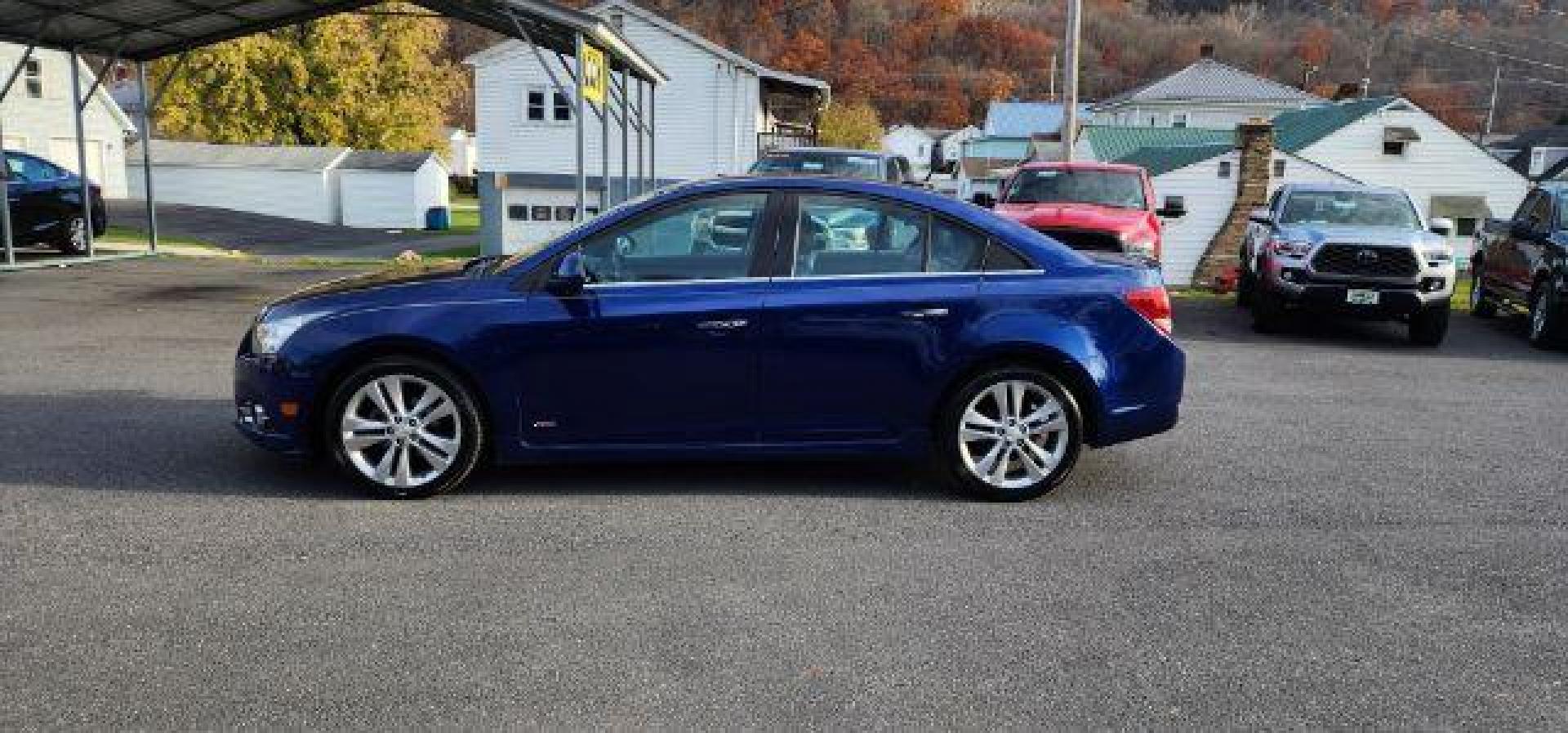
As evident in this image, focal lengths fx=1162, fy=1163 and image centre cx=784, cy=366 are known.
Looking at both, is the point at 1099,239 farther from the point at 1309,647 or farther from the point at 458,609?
the point at 458,609

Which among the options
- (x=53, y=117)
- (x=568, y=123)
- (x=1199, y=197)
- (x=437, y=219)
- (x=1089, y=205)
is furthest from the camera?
(x=437, y=219)

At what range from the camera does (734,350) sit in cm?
560

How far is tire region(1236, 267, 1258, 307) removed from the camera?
15.4m

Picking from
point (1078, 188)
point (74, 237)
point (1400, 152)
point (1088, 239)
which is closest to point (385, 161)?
point (74, 237)

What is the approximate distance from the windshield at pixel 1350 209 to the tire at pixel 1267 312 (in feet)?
3.11

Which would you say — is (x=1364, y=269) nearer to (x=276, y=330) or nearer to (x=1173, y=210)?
(x=1173, y=210)

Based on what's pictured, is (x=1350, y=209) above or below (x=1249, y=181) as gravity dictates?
below

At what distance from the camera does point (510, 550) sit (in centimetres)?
491

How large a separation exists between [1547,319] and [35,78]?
42812mm

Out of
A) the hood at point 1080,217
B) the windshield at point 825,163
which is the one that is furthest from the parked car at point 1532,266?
the windshield at point 825,163

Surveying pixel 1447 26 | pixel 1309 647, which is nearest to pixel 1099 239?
pixel 1309 647

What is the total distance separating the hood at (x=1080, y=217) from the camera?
12617mm

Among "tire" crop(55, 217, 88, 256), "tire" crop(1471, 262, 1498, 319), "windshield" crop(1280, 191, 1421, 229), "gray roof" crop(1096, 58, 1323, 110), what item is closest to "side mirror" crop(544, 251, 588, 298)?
"windshield" crop(1280, 191, 1421, 229)

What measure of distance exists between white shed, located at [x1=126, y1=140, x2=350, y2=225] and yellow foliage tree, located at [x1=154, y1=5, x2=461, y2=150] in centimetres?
371
